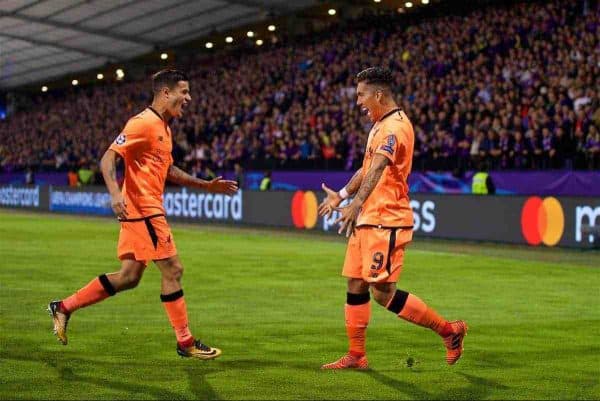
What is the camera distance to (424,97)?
1172 inches

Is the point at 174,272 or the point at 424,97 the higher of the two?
the point at 424,97

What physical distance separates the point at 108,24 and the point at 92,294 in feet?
131

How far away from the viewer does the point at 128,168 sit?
8.10 m

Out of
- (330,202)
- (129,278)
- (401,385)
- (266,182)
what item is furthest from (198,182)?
(266,182)

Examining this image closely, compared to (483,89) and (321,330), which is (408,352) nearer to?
(321,330)

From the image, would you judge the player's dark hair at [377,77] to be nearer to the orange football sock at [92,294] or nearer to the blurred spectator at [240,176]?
the orange football sock at [92,294]

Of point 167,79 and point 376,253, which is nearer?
point 376,253

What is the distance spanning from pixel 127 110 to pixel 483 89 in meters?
27.7

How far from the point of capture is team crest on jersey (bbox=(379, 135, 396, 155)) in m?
7.37

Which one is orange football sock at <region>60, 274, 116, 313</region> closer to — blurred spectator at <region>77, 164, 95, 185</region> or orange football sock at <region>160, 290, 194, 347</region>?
orange football sock at <region>160, 290, 194, 347</region>

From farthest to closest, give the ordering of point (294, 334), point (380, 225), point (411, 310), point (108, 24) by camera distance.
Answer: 1. point (108, 24)
2. point (294, 334)
3. point (411, 310)
4. point (380, 225)

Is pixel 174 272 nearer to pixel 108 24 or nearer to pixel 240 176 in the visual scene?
pixel 240 176

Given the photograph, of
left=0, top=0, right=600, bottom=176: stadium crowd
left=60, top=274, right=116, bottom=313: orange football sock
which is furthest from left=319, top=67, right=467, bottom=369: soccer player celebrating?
left=0, top=0, right=600, bottom=176: stadium crowd

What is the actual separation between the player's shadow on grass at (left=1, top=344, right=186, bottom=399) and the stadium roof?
1314 inches
